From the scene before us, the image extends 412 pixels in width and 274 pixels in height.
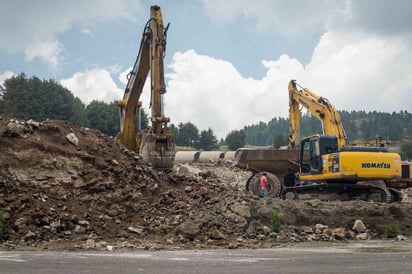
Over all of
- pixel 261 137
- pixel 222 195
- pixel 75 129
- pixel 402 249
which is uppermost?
pixel 261 137

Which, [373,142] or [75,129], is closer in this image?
[75,129]

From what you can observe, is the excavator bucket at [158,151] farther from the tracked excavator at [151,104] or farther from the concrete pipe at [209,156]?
the concrete pipe at [209,156]

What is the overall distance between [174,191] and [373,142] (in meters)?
10.3

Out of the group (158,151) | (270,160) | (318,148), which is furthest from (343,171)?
(158,151)

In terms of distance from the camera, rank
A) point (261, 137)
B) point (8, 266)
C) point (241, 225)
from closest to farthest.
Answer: point (8, 266)
point (241, 225)
point (261, 137)

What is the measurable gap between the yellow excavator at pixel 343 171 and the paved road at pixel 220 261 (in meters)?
6.75

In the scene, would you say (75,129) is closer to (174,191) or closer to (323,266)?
(174,191)

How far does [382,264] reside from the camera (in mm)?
8617

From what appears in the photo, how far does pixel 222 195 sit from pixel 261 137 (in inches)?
6475

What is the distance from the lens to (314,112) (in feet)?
80.5

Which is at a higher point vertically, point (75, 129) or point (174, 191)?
point (75, 129)

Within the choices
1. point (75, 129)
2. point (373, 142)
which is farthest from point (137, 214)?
point (373, 142)

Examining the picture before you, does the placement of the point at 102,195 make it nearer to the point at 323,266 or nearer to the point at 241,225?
the point at 241,225

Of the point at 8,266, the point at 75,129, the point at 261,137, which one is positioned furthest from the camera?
the point at 261,137
